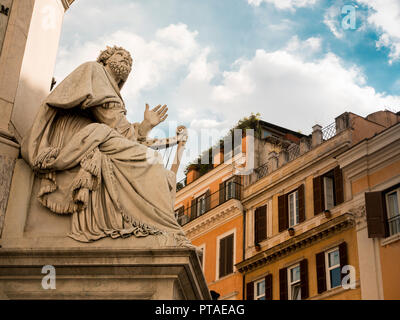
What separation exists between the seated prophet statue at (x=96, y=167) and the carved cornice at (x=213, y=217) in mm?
32868

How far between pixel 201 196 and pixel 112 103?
3730 cm

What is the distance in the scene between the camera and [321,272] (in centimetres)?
3356

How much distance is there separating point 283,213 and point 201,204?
881 centimetres

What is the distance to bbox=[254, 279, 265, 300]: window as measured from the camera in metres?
37.7

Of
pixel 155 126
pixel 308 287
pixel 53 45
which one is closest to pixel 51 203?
pixel 155 126

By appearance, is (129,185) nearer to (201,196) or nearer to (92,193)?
(92,193)

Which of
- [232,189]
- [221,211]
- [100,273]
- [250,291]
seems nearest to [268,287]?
[250,291]

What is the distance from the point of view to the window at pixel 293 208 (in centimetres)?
3734

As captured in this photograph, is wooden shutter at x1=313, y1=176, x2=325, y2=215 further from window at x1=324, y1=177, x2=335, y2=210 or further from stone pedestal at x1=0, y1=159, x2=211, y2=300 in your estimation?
stone pedestal at x1=0, y1=159, x2=211, y2=300

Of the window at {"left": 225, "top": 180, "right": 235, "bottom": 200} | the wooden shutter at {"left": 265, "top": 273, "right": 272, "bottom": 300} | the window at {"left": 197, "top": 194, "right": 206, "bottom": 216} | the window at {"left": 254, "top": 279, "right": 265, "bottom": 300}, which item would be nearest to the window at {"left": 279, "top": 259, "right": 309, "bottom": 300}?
the wooden shutter at {"left": 265, "top": 273, "right": 272, "bottom": 300}

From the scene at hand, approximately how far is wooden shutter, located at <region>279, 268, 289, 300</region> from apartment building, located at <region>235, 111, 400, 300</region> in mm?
52

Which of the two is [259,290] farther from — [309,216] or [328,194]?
[328,194]

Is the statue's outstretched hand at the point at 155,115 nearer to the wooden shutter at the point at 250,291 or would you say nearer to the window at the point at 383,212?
the window at the point at 383,212

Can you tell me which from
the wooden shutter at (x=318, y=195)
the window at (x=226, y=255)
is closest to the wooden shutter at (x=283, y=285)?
the wooden shutter at (x=318, y=195)
